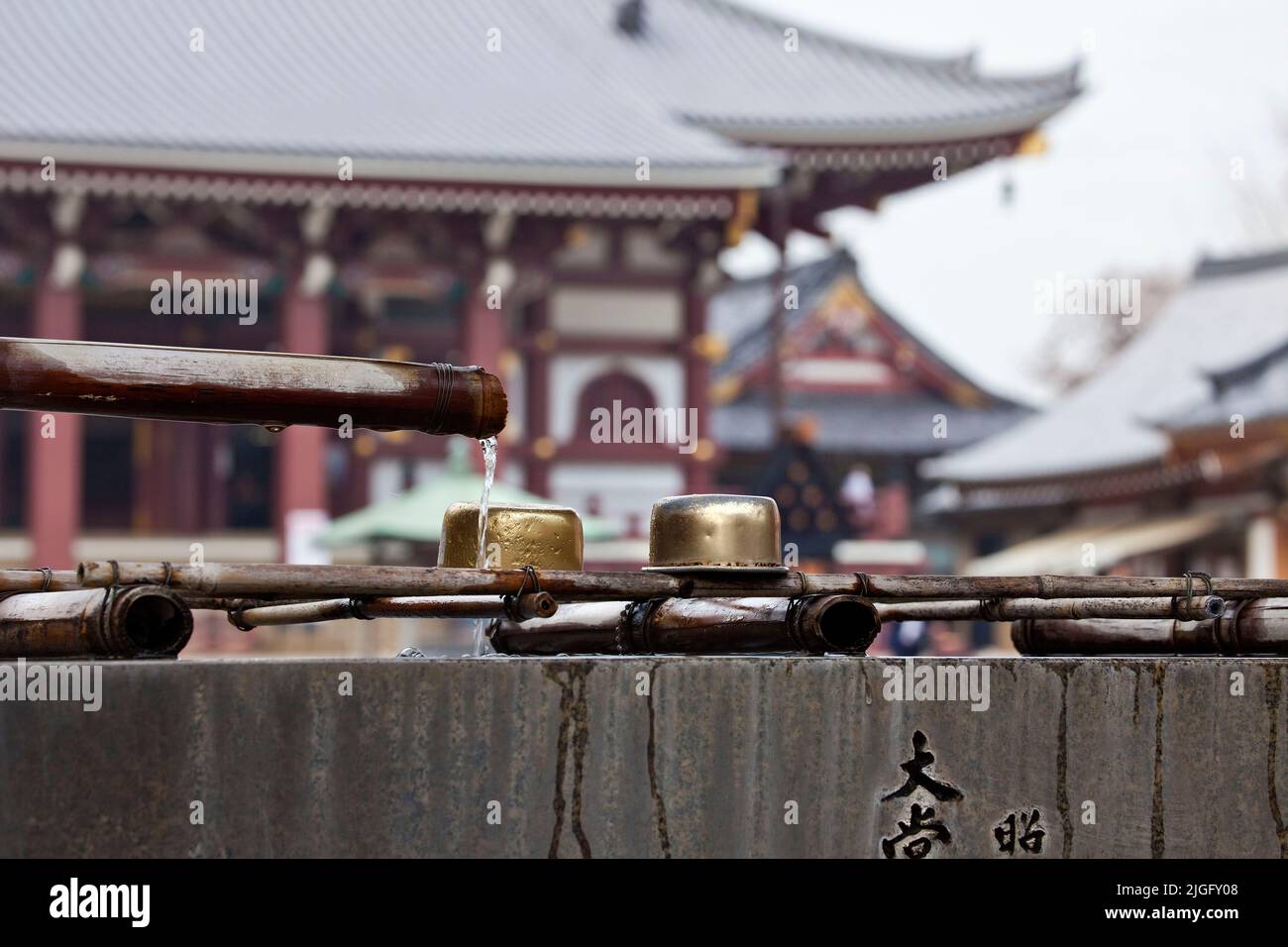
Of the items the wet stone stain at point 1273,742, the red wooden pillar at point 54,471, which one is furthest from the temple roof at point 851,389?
the wet stone stain at point 1273,742

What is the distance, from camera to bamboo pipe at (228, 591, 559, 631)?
3367 millimetres

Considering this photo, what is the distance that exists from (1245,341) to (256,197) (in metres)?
14.5

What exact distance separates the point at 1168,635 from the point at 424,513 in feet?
38.0

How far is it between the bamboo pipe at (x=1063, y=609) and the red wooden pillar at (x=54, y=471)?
505 inches

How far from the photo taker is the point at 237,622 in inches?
168

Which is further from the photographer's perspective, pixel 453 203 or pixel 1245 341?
pixel 1245 341

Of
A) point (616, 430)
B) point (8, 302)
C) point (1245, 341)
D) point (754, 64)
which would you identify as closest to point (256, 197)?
point (8, 302)

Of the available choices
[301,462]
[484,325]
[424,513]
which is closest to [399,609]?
[424,513]

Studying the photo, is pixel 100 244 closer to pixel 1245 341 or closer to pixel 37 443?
pixel 37 443

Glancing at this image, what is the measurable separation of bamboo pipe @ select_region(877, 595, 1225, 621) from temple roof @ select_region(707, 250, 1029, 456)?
2387 centimetres

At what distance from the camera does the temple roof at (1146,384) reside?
79.7 feet

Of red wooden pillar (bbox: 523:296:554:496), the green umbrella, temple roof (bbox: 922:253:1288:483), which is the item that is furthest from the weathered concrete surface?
temple roof (bbox: 922:253:1288:483)

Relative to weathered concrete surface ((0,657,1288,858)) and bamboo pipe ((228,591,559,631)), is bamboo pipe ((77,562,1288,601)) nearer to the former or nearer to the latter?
bamboo pipe ((228,591,559,631))

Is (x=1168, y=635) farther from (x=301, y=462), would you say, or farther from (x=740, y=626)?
(x=301, y=462)
